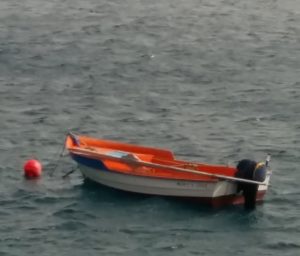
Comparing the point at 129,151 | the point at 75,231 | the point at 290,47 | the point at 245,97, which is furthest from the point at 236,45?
the point at 75,231

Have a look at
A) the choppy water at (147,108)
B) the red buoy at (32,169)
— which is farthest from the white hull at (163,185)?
the red buoy at (32,169)

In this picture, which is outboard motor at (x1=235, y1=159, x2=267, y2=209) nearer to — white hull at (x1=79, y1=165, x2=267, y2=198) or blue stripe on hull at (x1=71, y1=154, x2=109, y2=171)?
white hull at (x1=79, y1=165, x2=267, y2=198)

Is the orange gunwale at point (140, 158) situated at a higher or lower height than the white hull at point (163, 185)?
higher

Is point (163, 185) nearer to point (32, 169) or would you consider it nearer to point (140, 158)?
point (140, 158)

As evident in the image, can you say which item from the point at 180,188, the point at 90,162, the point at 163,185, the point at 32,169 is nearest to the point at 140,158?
the point at 90,162

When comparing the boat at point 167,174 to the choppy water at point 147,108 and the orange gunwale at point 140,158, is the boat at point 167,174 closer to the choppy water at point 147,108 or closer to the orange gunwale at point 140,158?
the orange gunwale at point 140,158

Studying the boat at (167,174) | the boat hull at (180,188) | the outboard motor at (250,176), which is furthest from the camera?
the boat hull at (180,188)

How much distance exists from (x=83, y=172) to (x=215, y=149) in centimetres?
748

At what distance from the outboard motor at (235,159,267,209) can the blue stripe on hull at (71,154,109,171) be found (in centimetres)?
591

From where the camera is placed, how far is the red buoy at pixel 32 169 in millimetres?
46094

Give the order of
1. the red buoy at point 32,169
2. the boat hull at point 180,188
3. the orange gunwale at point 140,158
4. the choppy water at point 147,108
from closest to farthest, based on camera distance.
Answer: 1. the choppy water at point 147,108
2. the boat hull at point 180,188
3. the orange gunwale at point 140,158
4. the red buoy at point 32,169

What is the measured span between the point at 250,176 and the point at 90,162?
6.99 metres

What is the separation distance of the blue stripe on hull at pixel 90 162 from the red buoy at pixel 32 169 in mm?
2006

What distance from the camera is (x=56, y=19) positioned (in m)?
75.6
